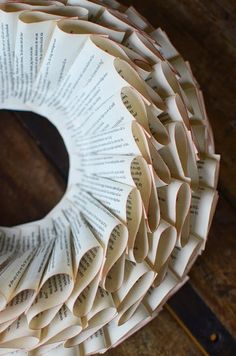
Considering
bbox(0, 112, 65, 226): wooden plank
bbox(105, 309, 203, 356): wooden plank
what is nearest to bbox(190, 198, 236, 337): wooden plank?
bbox(105, 309, 203, 356): wooden plank

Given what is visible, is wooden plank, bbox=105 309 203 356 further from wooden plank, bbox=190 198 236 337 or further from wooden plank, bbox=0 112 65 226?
wooden plank, bbox=0 112 65 226

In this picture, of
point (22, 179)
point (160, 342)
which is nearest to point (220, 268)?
point (160, 342)

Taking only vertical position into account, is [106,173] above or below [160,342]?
above

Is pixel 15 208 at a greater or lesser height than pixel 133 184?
lesser

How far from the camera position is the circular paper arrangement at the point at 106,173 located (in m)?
0.47

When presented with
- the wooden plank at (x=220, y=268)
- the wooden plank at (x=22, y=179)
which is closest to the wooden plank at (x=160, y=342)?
the wooden plank at (x=220, y=268)

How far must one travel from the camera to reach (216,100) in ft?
1.89

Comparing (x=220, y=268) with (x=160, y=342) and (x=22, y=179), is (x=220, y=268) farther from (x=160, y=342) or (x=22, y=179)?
(x=22, y=179)

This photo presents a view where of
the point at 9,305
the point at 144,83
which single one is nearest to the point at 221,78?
the point at 144,83

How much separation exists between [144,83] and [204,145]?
8 centimetres

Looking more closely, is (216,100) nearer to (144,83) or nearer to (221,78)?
(221,78)

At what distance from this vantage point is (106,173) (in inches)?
20.2

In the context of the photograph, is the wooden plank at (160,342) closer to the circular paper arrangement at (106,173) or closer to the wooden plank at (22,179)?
the circular paper arrangement at (106,173)

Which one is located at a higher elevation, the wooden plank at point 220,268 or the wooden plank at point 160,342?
the wooden plank at point 220,268
